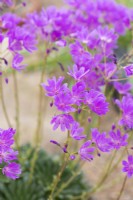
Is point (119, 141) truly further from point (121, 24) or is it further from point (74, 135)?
point (121, 24)

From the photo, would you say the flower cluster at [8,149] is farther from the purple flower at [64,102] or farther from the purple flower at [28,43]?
the purple flower at [28,43]

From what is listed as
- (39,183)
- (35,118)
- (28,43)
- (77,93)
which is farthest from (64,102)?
(35,118)

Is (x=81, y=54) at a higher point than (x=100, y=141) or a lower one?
higher

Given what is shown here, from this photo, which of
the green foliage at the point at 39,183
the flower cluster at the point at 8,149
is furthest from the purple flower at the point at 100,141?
the green foliage at the point at 39,183

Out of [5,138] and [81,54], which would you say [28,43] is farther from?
[5,138]

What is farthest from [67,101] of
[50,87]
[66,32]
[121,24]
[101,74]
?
[121,24]
